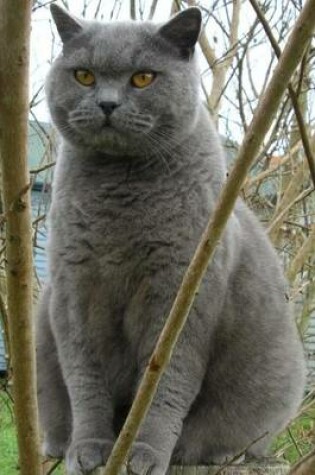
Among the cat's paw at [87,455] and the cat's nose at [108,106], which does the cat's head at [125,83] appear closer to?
the cat's nose at [108,106]

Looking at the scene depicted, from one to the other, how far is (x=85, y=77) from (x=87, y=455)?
0.90 m

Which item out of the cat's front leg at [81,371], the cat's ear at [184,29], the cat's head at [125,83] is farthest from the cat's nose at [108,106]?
the cat's front leg at [81,371]

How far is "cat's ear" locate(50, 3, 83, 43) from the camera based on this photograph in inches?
80.6

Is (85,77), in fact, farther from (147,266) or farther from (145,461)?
(145,461)

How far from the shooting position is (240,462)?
1.98 meters

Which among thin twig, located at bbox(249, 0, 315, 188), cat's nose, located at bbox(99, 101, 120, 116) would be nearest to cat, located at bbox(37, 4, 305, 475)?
cat's nose, located at bbox(99, 101, 120, 116)

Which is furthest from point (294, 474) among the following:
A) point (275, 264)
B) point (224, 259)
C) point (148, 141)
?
point (275, 264)

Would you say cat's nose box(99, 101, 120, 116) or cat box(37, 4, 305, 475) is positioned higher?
cat's nose box(99, 101, 120, 116)

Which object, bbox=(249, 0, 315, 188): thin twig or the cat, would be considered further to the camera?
the cat

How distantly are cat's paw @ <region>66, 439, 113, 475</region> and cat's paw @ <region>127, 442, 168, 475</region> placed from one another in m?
0.09

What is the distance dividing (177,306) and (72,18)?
119cm

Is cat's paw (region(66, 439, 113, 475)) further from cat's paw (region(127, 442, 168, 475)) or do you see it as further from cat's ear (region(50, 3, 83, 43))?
cat's ear (region(50, 3, 83, 43))

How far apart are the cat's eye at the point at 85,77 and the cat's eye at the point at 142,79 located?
100 millimetres

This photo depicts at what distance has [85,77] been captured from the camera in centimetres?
199
